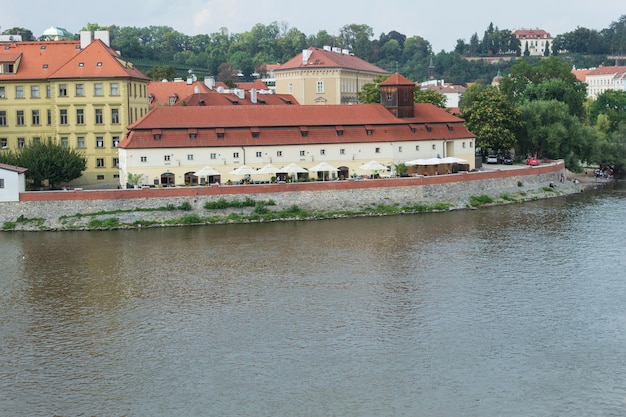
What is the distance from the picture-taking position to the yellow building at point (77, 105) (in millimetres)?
50438

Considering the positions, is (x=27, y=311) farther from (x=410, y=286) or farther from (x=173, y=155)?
(x=173, y=155)

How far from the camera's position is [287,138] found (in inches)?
1879

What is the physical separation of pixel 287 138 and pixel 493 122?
52.4ft

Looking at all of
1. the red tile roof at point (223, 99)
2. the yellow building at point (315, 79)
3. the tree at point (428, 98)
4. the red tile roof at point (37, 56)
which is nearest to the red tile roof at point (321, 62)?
the yellow building at point (315, 79)

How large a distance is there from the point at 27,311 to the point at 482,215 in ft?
76.3

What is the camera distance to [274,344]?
2377 centimetres

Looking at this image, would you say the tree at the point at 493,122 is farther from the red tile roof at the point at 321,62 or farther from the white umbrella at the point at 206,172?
the red tile roof at the point at 321,62

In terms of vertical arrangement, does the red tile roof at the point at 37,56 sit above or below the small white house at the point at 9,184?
above

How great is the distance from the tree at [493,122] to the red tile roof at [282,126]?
5.48m

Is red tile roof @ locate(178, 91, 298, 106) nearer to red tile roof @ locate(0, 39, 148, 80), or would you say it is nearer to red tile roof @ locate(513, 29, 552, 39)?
red tile roof @ locate(0, 39, 148, 80)

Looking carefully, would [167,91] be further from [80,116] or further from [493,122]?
[493,122]

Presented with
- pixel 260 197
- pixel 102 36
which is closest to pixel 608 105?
pixel 102 36

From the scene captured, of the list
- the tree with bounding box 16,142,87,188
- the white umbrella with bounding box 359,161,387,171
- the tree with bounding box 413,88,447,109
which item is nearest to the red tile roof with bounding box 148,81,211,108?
the tree with bounding box 413,88,447,109

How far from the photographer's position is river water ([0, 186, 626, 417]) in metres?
20.4
